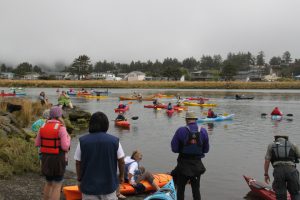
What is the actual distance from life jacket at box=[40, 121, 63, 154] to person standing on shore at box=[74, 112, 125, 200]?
5.60 feet

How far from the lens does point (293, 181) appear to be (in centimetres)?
793

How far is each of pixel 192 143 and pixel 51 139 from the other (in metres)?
2.62

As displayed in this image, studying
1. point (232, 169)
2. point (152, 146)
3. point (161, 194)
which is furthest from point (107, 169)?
point (152, 146)

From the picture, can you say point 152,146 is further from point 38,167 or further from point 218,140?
point 38,167

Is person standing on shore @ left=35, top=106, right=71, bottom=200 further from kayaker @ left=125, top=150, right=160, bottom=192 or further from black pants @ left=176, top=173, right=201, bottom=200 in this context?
kayaker @ left=125, top=150, right=160, bottom=192

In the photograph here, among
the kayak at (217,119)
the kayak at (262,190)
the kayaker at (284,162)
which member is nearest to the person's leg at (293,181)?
the kayaker at (284,162)

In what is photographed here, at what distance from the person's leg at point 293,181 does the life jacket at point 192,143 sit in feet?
6.74

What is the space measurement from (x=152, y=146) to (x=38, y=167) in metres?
9.79

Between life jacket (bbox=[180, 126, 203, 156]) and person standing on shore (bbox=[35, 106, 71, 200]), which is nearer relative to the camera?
person standing on shore (bbox=[35, 106, 71, 200])

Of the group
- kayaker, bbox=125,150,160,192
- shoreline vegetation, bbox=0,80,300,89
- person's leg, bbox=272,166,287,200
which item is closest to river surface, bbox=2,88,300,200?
kayaker, bbox=125,150,160,192

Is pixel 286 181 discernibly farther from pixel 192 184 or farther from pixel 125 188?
pixel 125 188

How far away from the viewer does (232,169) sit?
15.6 m

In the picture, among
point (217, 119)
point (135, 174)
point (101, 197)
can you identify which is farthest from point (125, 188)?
point (217, 119)

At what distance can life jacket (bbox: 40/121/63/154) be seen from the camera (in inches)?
274
